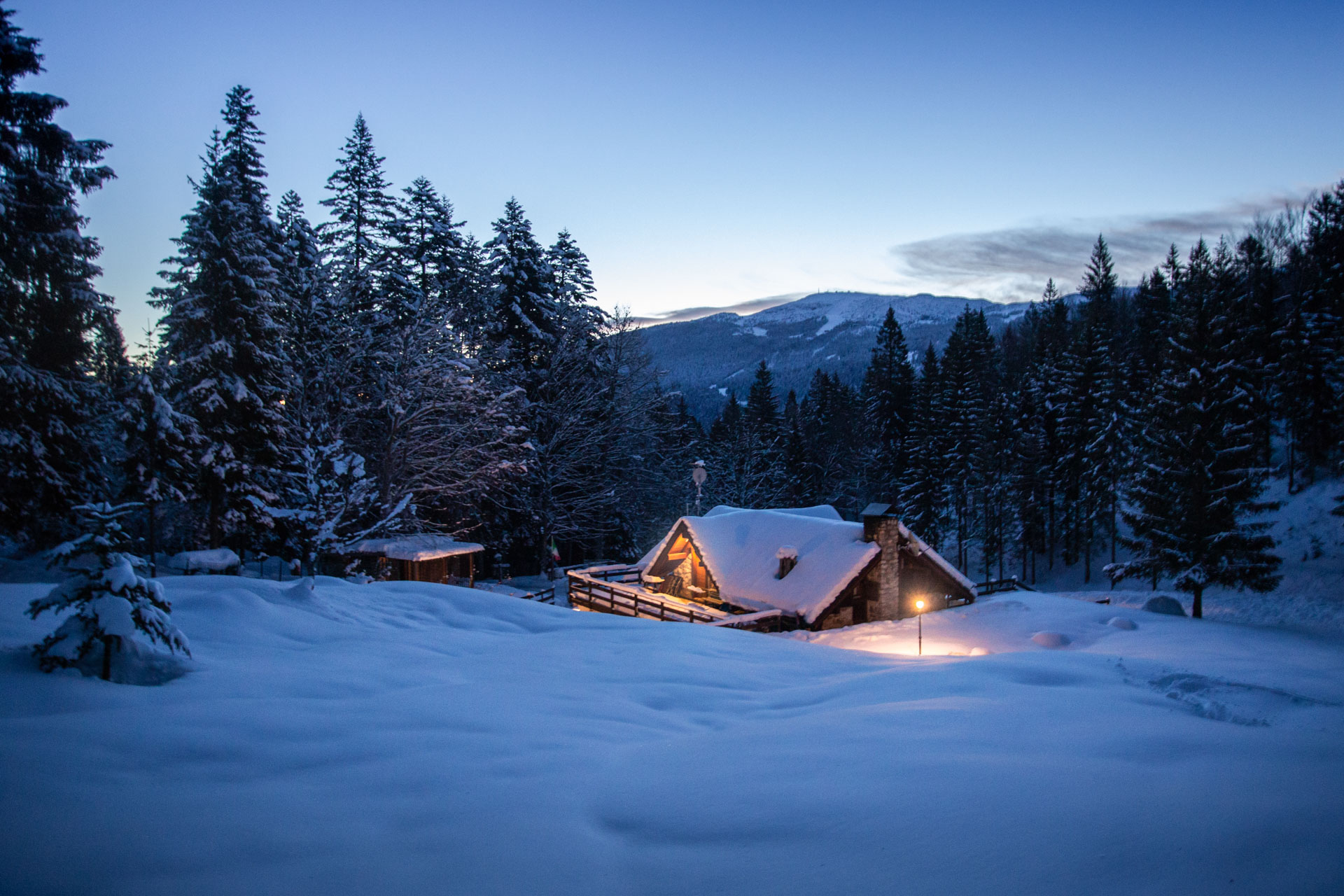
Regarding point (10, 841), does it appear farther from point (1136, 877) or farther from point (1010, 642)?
point (1010, 642)

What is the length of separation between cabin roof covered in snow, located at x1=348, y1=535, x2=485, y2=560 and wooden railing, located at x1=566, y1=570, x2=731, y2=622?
178 inches

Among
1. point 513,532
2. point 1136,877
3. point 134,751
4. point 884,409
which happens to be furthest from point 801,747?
point 884,409

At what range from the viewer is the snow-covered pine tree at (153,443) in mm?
18156

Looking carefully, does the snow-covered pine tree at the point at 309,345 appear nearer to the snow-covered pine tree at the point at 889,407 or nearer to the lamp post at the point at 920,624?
the lamp post at the point at 920,624

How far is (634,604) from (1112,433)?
111ft

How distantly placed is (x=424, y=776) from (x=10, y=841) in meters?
2.02

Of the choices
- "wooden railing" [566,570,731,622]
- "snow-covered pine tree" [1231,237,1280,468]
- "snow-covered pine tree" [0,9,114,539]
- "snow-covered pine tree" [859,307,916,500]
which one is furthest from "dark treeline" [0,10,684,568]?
"snow-covered pine tree" [1231,237,1280,468]

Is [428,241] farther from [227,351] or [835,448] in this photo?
[835,448]

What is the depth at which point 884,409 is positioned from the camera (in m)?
58.5

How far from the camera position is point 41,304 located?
14711mm

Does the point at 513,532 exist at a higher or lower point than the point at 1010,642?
higher

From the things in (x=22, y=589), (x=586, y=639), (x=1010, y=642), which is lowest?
(x=1010, y=642)

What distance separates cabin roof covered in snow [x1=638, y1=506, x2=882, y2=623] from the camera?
2034cm

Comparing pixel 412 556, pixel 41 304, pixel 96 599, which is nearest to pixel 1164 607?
pixel 412 556
